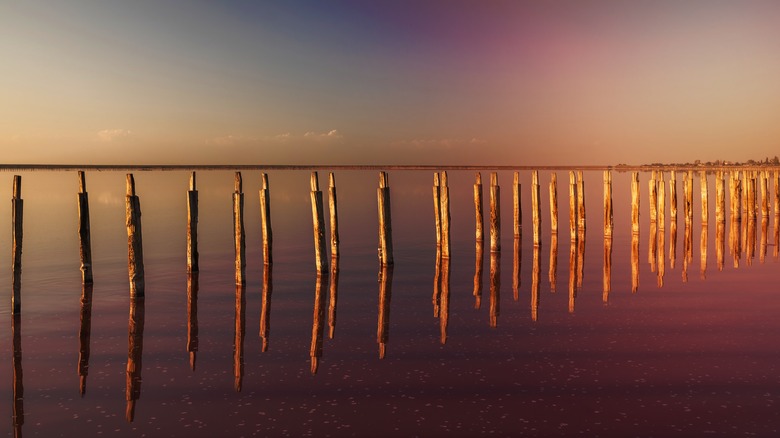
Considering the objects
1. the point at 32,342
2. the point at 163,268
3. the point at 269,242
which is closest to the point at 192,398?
the point at 32,342

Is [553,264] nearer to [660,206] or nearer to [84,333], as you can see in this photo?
[660,206]

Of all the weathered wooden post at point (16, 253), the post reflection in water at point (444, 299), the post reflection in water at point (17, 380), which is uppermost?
the weathered wooden post at point (16, 253)

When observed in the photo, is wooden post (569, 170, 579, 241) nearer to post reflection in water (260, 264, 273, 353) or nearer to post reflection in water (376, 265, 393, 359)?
post reflection in water (376, 265, 393, 359)

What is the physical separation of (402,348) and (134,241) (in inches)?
254

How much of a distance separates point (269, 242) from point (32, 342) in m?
6.78

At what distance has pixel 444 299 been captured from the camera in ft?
49.7

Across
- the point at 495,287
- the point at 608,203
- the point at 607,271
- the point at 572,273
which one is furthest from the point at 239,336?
the point at 608,203

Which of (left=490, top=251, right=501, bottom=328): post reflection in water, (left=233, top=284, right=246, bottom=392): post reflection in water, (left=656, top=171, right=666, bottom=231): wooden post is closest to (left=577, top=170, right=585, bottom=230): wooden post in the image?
(left=656, top=171, right=666, bottom=231): wooden post

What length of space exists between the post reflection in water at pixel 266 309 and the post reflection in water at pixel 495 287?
372cm

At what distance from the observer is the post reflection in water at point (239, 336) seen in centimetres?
970

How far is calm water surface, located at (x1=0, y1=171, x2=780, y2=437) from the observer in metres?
8.20

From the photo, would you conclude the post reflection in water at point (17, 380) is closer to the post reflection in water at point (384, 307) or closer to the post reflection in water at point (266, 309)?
the post reflection in water at point (266, 309)

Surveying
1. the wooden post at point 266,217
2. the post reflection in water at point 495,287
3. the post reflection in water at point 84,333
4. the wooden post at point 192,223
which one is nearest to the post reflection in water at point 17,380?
the post reflection in water at point 84,333

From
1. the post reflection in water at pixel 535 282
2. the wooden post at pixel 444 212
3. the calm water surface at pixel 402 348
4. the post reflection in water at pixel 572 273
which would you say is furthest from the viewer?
the wooden post at pixel 444 212
